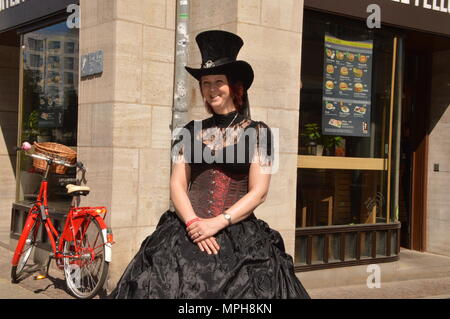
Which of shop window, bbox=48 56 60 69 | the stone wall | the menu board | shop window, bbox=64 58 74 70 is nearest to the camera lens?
the menu board

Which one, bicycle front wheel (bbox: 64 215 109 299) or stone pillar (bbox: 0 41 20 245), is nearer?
bicycle front wheel (bbox: 64 215 109 299)

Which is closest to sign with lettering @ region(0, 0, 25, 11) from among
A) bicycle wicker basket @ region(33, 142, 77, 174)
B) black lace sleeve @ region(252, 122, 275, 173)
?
bicycle wicker basket @ region(33, 142, 77, 174)

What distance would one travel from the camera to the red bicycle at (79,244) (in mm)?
5859

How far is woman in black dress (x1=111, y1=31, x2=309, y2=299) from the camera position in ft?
10.7

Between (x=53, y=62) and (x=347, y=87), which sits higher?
(x=53, y=62)

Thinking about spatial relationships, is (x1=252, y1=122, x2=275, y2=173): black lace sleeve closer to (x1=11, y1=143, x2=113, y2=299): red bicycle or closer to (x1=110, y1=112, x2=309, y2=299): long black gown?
(x1=110, y1=112, x2=309, y2=299): long black gown

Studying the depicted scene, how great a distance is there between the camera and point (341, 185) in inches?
305

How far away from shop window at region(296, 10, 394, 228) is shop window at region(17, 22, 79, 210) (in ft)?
9.04

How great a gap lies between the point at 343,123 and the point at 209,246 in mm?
4705

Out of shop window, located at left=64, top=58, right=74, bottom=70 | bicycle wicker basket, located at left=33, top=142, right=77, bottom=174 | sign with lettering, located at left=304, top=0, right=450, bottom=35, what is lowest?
bicycle wicker basket, located at left=33, top=142, right=77, bottom=174

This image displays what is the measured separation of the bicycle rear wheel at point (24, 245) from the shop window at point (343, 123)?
116 inches

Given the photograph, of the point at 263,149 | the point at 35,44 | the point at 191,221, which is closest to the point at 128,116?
the point at 35,44

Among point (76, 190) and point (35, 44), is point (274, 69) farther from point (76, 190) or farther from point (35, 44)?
point (35, 44)

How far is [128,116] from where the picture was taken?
6.55m
